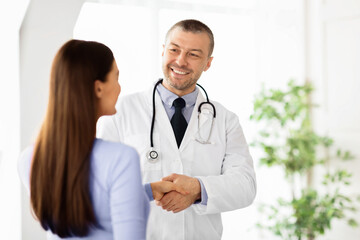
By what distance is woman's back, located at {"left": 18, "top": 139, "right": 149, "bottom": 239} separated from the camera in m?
0.91

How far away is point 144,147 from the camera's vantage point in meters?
1.73

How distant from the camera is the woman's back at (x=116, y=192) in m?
0.91

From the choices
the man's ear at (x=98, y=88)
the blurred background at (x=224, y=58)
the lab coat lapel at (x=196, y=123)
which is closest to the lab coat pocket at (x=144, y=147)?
the lab coat lapel at (x=196, y=123)

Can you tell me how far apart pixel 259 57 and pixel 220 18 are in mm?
551

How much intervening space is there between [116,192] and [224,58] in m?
2.67

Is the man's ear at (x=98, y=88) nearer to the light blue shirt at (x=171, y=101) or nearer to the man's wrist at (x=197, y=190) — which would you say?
the man's wrist at (x=197, y=190)

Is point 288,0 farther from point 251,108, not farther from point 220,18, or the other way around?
point 251,108

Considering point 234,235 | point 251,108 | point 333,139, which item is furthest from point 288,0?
point 234,235

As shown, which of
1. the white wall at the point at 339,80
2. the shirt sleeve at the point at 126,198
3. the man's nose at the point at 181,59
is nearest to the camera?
the shirt sleeve at the point at 126,198

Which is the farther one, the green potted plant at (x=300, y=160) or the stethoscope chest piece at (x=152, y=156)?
the green potted plant at (x=300, y=160)

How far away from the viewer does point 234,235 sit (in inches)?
138

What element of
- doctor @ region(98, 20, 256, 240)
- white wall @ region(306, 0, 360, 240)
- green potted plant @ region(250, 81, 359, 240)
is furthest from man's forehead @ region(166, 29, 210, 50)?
white wall @ region(306, 0, 360, 240)

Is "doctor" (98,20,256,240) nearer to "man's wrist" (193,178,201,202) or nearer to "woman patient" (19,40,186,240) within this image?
"man's wrist" (193,178,201,202)

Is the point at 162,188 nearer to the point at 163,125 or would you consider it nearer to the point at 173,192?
the point at 173,192
